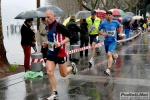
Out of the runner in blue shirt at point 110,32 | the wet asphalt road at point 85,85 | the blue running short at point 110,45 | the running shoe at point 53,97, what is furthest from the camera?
the blue running short at point 110,45

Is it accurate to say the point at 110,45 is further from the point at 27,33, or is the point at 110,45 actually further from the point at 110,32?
the point at 27,33

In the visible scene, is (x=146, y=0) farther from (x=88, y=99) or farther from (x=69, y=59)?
(x=88, y=99)

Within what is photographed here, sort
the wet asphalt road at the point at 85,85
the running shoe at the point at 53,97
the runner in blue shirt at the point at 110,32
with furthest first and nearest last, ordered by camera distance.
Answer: the runner in blue shirt at the point at 110,32, the wet asphalt road at the point at 85,85, the running shoe at the point at 53,97

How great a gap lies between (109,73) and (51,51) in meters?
2.99

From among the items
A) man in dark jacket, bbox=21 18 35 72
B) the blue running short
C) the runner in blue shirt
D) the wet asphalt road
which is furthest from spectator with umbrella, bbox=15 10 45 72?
the blue running short

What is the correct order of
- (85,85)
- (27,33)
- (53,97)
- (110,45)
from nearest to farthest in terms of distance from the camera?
(53,97) < (85,85) < (27,33) < (110,45)

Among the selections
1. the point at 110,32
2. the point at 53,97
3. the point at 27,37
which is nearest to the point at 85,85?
the point at 53,97

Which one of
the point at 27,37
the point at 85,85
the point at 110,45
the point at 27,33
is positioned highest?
the point at 27,33

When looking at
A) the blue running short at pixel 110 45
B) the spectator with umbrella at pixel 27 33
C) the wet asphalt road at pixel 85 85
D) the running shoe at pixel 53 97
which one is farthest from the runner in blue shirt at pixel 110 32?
the running shoe at pixel 53 97

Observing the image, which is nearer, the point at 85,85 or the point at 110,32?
the point at 85,85

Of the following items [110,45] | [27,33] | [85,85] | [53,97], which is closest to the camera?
[53,97]

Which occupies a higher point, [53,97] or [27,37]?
[27,37]

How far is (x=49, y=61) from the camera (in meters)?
6.53

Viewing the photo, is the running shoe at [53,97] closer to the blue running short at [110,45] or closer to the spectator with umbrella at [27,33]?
the spectator with umbrella at [27,33]
